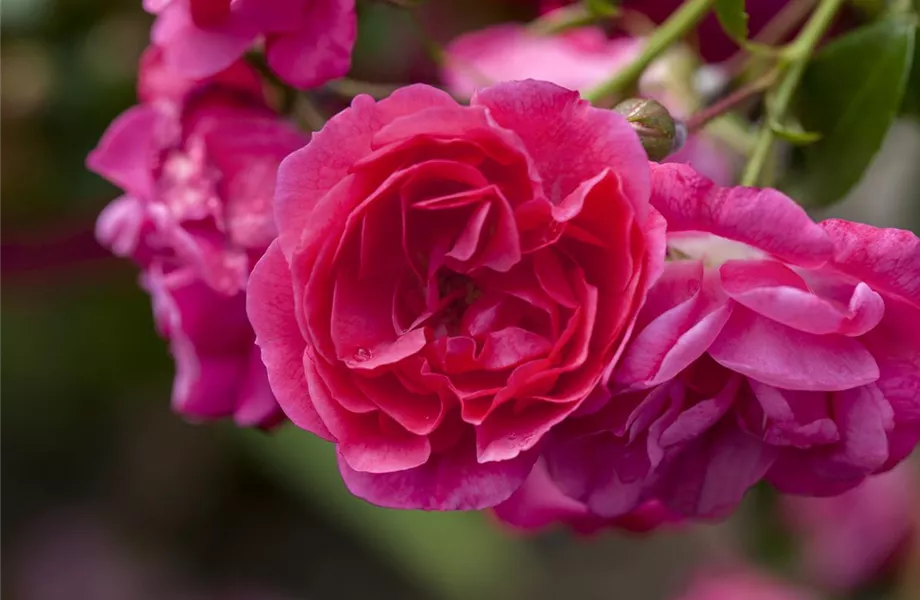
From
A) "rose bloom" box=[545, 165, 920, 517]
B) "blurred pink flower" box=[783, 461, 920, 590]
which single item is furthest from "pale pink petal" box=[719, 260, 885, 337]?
"blurred pink flower" box=[783, 461, 920, 590]

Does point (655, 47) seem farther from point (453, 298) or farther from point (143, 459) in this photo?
point (143, 459)

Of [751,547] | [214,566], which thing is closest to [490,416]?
[751,547]

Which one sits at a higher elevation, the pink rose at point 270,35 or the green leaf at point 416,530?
the pink rose at point 270,35

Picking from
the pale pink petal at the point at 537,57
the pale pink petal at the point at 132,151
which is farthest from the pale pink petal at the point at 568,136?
the pale pink petal at the point at 537,57

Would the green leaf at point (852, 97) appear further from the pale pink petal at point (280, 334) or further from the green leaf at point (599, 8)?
the pale pink petal at point (280, 334)

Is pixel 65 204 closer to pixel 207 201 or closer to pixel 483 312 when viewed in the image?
pixel 207 201

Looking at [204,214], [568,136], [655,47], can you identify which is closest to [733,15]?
[655,47]
